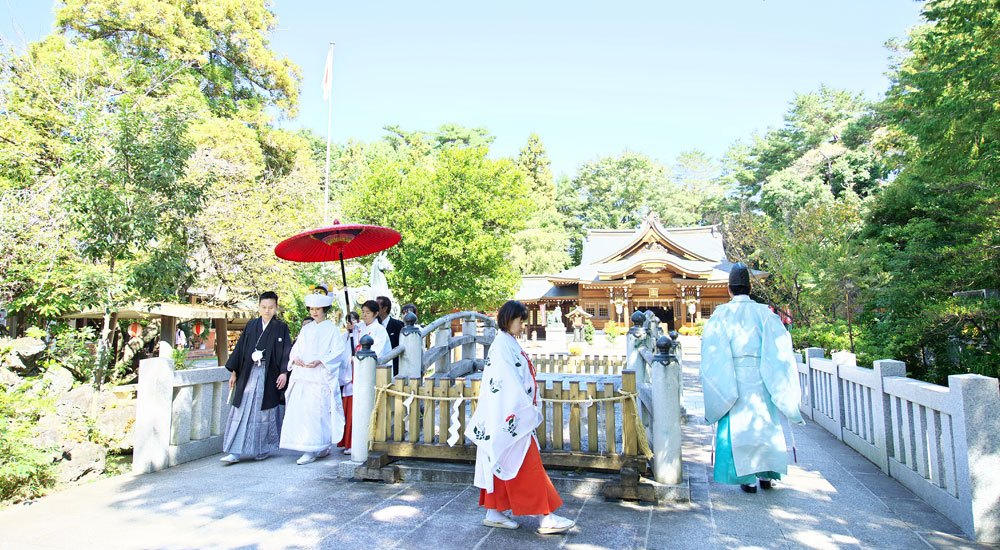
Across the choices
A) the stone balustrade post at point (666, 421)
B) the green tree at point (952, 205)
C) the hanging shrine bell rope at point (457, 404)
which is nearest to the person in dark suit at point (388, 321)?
the hanging shrine bell rope at point (457, 404)

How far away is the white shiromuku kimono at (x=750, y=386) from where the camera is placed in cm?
391

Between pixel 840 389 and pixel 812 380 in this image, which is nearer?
pixel 840 389

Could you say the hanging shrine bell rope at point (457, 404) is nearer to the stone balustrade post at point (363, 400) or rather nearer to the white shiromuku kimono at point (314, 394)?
the stone balustrade post at point (363, 400)

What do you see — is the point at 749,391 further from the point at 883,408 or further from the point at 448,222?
the point at 448,222

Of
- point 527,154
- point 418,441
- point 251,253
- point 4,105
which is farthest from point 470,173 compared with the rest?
point 527,154

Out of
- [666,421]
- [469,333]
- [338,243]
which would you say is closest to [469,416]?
[666,421]

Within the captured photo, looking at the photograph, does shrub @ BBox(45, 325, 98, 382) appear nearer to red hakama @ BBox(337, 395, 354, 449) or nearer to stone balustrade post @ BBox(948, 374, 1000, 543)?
red hakama @ BBox(337, 395, 354, 449)

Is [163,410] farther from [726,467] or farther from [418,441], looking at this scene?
[726,467]

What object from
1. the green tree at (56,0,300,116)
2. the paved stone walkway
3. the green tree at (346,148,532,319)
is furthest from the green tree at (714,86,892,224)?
the paved stone walkway

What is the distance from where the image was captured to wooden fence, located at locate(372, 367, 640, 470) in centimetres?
386

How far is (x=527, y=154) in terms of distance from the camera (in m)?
41.6

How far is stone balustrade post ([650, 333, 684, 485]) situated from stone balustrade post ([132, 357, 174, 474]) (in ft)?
14.0

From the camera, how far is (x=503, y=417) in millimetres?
3232

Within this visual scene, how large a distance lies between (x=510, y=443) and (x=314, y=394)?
103 inches
